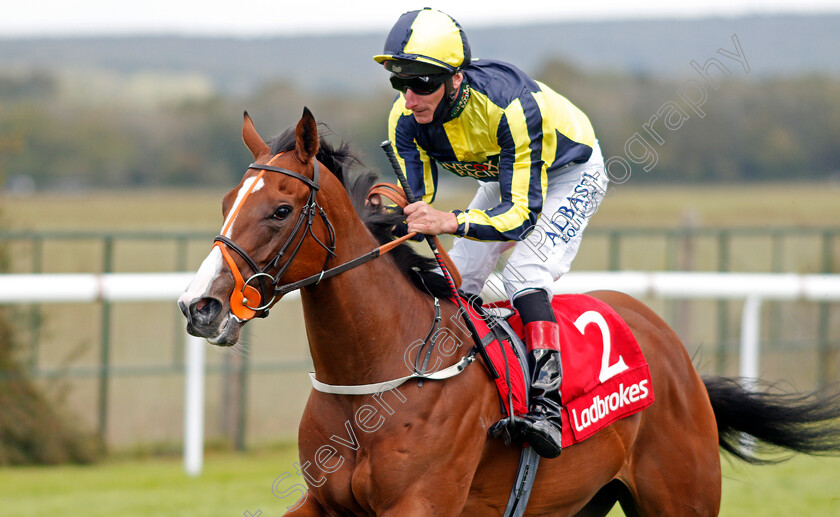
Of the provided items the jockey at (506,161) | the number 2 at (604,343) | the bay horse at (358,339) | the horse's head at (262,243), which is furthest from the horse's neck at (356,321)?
the number 2 at (604,343)

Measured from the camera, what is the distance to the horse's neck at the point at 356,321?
2793 mm

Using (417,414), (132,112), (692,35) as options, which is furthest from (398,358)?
(692,35)

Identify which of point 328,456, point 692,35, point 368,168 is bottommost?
point 328,456

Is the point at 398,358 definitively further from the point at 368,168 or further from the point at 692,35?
the point at 692,35

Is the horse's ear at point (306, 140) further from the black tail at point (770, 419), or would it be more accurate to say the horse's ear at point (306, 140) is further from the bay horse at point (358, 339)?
the black tail at point (770, 419)

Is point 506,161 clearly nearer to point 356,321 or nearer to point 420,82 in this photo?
point 420,82

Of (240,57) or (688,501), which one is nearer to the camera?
(688,501)

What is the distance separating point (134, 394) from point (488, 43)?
5019cm

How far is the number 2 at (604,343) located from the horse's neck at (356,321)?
80cm

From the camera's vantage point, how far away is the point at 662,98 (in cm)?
3612

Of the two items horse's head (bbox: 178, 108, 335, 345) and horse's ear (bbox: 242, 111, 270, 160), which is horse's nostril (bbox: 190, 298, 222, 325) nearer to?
horse's head (bbox: 178, 108, 335, 345)

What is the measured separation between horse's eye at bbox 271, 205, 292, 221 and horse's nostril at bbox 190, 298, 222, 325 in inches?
12.3

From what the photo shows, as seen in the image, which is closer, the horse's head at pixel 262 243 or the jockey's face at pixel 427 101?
the horse's head at pixel 262 243

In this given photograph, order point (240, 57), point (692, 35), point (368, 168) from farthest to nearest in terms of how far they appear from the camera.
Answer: point (240, 57), point (692, 35), point (368, 168)
